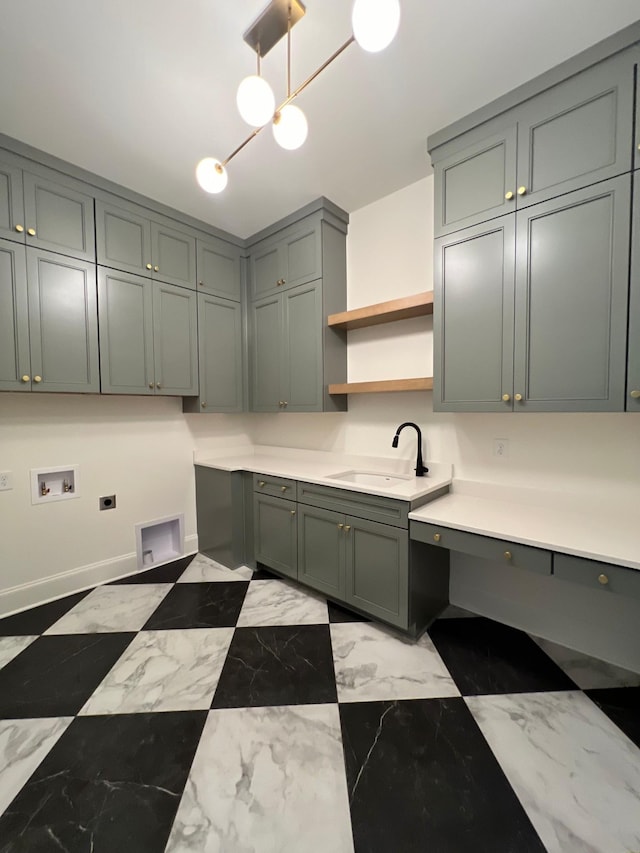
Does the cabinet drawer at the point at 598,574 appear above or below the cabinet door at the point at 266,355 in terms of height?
below

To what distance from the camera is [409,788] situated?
1115 millimetres

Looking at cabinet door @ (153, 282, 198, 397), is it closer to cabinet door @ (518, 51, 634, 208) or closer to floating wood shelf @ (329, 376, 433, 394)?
floating wood shelf @ (329, 376, 433, 394)

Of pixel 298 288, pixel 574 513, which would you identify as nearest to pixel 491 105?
pixel 298 288

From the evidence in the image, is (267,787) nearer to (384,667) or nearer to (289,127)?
(384,667)

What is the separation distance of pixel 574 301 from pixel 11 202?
9.47ft

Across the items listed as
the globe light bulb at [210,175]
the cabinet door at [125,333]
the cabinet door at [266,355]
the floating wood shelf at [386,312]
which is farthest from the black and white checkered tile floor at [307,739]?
the globe light bulb at [210,175]

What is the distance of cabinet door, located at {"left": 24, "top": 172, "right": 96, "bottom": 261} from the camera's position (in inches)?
73.6

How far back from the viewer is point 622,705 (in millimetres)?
1402

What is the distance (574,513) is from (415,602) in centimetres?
93

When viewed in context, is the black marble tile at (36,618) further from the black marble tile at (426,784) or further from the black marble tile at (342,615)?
the black marble tile at (426,784)

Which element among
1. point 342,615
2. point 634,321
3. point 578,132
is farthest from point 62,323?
point 634,321

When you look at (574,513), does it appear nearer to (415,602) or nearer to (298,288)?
(415,602)

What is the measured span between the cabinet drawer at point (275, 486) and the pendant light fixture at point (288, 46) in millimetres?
1689

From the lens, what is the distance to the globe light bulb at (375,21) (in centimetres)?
86
